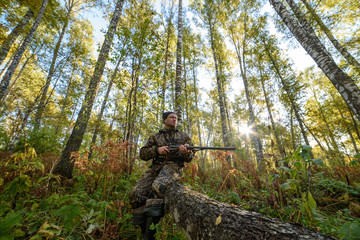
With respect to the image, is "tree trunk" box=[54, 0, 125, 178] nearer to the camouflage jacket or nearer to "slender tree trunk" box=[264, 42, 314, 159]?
the camouflage jacket

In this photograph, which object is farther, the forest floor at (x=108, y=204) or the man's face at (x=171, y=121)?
the man's face at (x=171, y=121)

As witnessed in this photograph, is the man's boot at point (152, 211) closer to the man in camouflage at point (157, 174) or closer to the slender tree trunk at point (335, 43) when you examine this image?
the man in camouflage at point (157, 174)

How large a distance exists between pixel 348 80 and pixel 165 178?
5.26 m

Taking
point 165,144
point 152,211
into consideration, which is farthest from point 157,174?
point 152,211

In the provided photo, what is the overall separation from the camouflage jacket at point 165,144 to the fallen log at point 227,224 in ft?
4.88

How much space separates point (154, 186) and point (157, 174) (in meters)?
0.82

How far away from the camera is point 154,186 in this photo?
1978 millimetres

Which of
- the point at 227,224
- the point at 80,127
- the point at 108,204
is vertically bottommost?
the point at 108,204

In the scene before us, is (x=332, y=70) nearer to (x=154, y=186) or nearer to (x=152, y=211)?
(x=154, y=186)

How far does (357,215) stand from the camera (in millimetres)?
2166

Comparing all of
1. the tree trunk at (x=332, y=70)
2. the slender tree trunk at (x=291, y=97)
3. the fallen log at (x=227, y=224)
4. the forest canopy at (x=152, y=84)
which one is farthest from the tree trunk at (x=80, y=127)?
the slender tree trunk at (x=291, y=97)

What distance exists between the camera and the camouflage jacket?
2.81 meters

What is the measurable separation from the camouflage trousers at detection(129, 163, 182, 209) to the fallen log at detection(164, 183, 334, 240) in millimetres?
708

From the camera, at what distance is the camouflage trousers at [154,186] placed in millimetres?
2033
